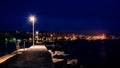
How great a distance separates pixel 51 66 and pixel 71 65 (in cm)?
1434

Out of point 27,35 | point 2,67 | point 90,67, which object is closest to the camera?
point 2,67

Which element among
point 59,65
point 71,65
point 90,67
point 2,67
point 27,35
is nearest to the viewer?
A: point 2,67

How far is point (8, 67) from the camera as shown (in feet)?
48.7

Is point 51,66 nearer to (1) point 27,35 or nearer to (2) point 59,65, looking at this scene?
(2) point 59,65

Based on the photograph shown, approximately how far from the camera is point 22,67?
48.4 feet

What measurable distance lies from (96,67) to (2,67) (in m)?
43.2

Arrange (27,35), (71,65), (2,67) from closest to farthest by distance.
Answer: (2,67) → (71,65) → (27,35)

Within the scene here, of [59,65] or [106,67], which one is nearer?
[59,65]

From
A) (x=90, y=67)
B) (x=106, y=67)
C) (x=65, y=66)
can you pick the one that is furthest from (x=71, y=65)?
(x=106, y=67)

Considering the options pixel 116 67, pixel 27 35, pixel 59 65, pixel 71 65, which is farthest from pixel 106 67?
pixel 27 35

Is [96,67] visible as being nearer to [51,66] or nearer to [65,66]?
[65,66]

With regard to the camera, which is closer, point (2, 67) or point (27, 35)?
point (2, 67)

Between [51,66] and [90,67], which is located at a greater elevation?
[51,66]

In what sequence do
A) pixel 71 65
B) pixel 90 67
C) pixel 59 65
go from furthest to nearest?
pixel 90 67 < pixel 71 65 < pixel 59 65
